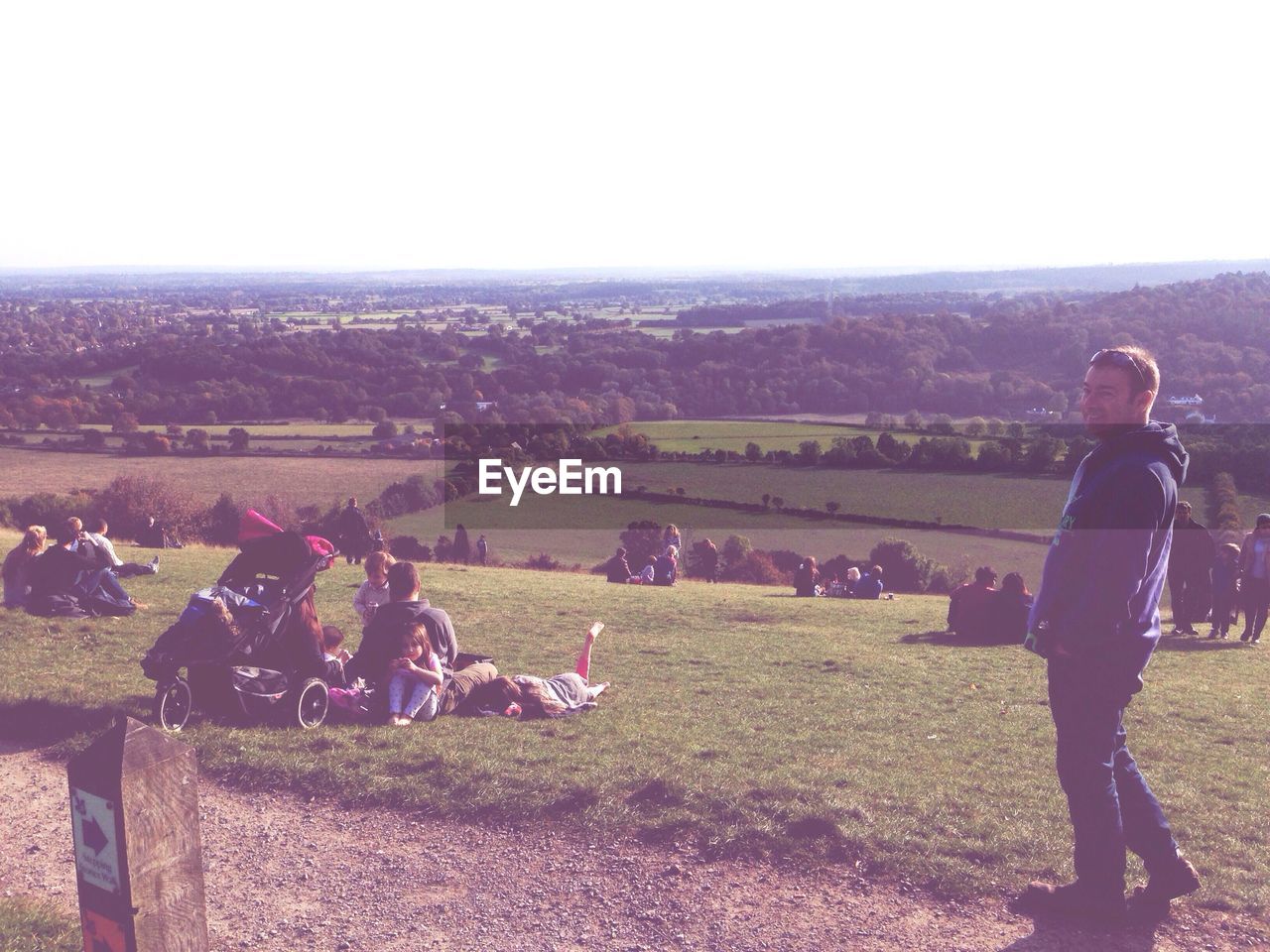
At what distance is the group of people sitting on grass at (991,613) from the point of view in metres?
13.9

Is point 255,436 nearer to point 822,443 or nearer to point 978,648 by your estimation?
point 822,443

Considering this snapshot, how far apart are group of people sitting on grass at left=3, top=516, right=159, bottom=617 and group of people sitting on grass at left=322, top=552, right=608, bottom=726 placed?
485 centimetres

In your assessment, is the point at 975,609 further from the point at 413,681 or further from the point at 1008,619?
the point at 413,681

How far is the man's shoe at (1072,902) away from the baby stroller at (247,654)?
5.21 meters

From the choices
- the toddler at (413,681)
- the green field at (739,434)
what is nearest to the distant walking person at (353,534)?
the toddler at (413,681)

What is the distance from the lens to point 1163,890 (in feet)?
16.6

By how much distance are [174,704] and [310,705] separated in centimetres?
97

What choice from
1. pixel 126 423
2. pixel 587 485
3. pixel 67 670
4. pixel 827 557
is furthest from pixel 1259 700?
pixel 126 423

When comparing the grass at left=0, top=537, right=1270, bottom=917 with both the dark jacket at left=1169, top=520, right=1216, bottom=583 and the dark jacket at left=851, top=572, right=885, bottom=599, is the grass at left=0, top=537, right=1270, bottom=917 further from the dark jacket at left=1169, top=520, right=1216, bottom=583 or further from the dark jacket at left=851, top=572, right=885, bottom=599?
the dark jacket at left=851, top=572, right=885, bottom=599

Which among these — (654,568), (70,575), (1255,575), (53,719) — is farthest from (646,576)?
(53,719)

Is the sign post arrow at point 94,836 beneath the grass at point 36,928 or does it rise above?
above

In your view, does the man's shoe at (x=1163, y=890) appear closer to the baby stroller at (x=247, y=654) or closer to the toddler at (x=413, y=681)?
the toddler at (x=413, y=681)

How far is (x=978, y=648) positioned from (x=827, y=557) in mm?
26632

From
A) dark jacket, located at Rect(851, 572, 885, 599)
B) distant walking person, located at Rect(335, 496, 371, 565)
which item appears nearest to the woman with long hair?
distant walking person, located at Rect(335, 496, 371, 565)
